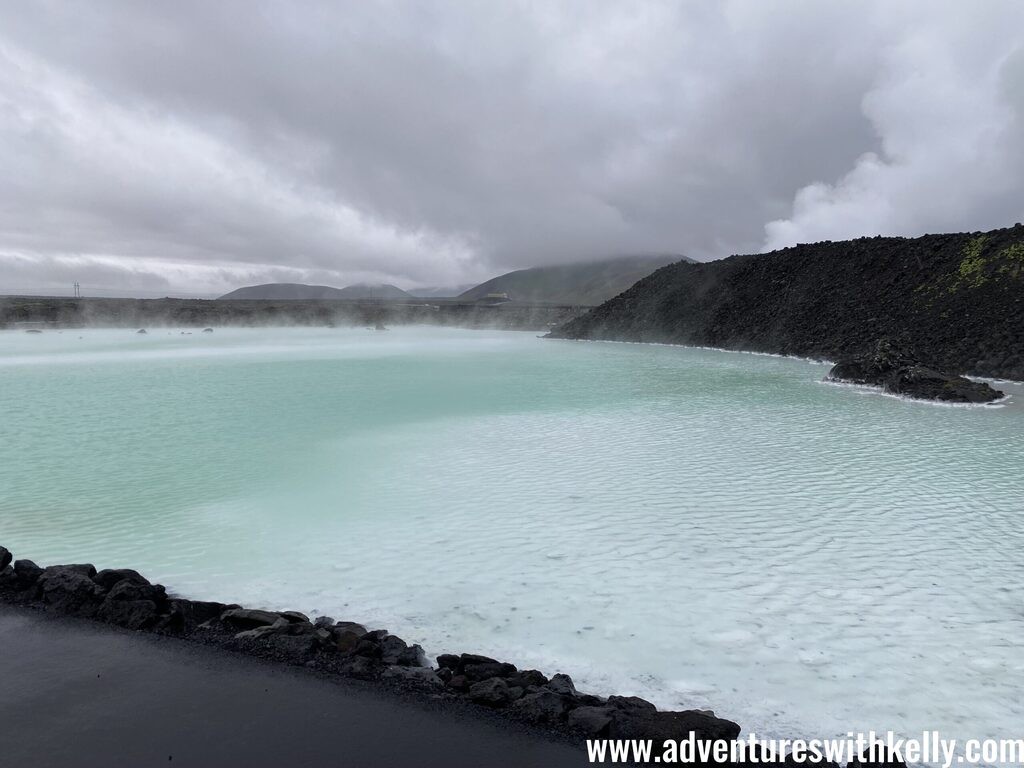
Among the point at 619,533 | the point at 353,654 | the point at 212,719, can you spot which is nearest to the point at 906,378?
the point at 619,533

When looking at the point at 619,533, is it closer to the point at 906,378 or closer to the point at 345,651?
the point at 345,651

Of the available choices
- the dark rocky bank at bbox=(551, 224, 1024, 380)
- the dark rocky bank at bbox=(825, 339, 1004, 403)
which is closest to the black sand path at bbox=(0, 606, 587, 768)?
the dark rocky bank at bbox=(825, 339, 1004, 403)

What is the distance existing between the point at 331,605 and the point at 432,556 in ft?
4.63

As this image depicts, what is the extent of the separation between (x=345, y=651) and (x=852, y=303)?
39.7m

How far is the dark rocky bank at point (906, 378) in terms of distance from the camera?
18469mm

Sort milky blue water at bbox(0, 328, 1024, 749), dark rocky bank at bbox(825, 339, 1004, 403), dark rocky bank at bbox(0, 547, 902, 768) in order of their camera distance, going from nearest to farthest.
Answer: dark rocky bank at bbox(0, 547, 902, 768)
milky blue water at bbox(0, 328, 1024, 749)
dark rocky bank at bbox(825, 339, 1004, 403)

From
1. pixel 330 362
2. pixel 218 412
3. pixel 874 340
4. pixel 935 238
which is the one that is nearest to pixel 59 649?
pixel 218 412

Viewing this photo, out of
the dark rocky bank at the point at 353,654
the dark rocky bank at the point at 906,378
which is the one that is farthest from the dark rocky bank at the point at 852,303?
the dark rocky bank at the point at 353,654

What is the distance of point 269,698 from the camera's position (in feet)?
14.5

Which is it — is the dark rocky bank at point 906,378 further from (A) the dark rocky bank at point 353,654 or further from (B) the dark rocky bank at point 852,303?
(A) the dark rocky bank at point 353,654

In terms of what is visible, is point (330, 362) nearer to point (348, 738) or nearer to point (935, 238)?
point (348, 738)

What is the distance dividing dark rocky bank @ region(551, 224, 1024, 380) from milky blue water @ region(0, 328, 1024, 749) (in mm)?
13593

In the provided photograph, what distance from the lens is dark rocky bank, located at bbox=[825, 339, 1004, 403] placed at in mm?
18469

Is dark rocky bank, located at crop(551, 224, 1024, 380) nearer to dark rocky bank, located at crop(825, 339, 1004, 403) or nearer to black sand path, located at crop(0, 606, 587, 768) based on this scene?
dark rocky bank, located at crop(825, 339, 1004, 403)
